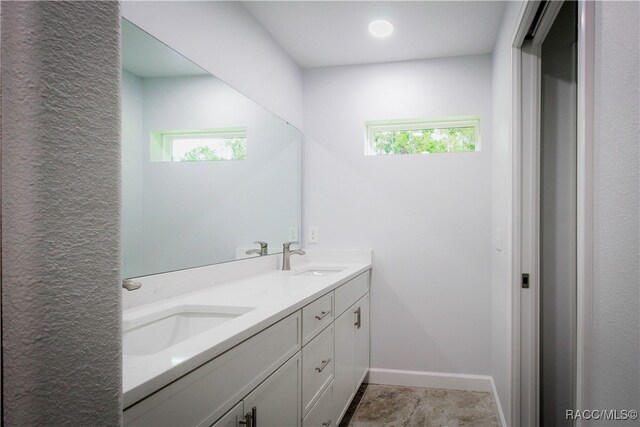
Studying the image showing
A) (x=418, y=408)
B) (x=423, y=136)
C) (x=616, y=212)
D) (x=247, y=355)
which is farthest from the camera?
(x=423, y=136)

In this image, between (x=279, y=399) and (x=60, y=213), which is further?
(x=279, y=399)

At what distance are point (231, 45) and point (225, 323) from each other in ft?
5.26

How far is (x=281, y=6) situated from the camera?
2.28 meters

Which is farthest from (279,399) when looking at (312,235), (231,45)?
(312,235)

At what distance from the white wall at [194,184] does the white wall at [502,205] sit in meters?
1.39

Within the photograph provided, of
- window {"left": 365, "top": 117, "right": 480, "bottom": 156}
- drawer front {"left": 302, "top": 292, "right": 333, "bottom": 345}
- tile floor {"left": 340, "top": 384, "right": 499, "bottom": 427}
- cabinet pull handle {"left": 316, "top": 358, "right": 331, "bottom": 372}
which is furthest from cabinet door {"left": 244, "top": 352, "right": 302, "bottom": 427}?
window {"left": 365, "top": 117, "right": 480, "bottom": 156}

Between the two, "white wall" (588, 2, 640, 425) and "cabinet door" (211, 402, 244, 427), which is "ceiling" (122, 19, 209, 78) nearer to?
"cabinet door" (211, 402, 244, 427)

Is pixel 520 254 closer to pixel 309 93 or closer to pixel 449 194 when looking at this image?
pixel 449 194

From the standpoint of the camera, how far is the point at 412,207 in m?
2.96

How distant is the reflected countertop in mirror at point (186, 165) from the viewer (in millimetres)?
1445

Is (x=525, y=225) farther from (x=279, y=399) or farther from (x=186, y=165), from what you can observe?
(x=186, y=165)

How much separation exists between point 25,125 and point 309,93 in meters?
2.95

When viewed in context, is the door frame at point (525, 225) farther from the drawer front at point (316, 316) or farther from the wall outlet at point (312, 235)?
the wall outlet at point (312, 235)

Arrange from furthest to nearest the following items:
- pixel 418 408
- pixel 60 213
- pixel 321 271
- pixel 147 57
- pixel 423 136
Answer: pixel 423 136, pixel 321 271, pixel 418 408, pixel 147 57, pixel 60 213
